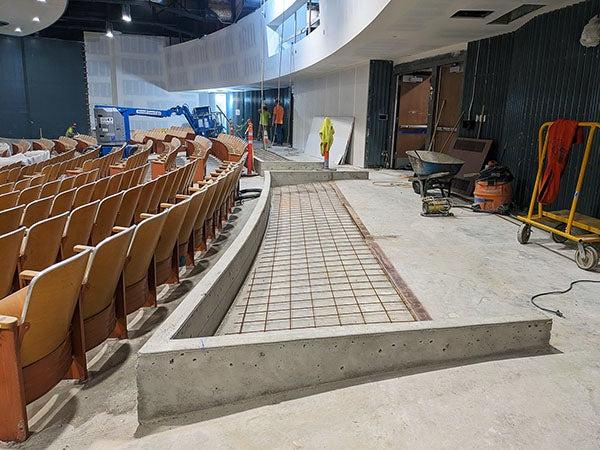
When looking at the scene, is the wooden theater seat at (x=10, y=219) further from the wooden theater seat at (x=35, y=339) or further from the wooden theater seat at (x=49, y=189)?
the wooden theater seat at (x=35, y=339)

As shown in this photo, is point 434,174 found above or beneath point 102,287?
above

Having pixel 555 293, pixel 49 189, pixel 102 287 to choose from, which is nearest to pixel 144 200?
pixel 49 189

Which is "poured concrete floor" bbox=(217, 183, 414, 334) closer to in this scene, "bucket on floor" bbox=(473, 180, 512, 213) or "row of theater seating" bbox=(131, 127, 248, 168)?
"bucket on floor" bbox=(473, 180, 512, 213)

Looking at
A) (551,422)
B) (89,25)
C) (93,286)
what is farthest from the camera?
(89,25)

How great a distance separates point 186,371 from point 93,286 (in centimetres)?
69

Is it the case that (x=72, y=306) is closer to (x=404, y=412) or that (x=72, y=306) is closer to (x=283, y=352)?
(x=283, y=352)

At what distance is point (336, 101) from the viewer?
12.1 metres

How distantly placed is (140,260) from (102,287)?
0.45m

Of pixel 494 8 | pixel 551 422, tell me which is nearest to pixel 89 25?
pixel 494 8

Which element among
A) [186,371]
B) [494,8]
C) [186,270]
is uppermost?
[494,8]

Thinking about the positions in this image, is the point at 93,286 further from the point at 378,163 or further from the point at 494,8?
the point at 378,163

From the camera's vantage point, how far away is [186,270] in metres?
3.93

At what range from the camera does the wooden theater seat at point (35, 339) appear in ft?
5.56

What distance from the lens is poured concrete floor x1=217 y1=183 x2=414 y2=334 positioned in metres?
2.85
